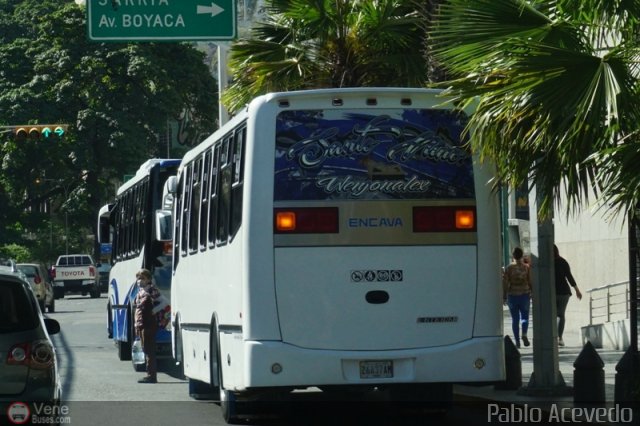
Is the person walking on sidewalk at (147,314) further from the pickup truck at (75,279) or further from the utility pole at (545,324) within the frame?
the pickup truck at (75,279)

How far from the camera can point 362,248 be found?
42.7ft

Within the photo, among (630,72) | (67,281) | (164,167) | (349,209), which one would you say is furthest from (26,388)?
(67,281)

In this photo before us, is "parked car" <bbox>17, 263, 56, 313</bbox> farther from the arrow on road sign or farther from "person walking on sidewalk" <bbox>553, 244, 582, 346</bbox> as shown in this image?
the arrow on road sign

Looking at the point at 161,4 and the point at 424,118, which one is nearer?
the point at 424,118

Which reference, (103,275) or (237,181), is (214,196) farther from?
(103,275)

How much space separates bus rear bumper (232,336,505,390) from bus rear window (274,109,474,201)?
137 centimetres

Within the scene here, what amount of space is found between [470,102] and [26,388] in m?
4.61

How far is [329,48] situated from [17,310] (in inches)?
373

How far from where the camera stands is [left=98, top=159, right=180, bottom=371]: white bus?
2314 centimetres

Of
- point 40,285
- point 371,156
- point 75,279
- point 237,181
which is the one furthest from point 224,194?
point 75,279

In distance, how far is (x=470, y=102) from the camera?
13.0m

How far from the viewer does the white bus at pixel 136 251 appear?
911 inches

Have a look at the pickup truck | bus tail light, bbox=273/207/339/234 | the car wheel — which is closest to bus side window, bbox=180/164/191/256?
bus tail light, bbox=273/207/339/234

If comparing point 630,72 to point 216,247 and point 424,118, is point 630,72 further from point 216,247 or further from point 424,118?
point 216,247
